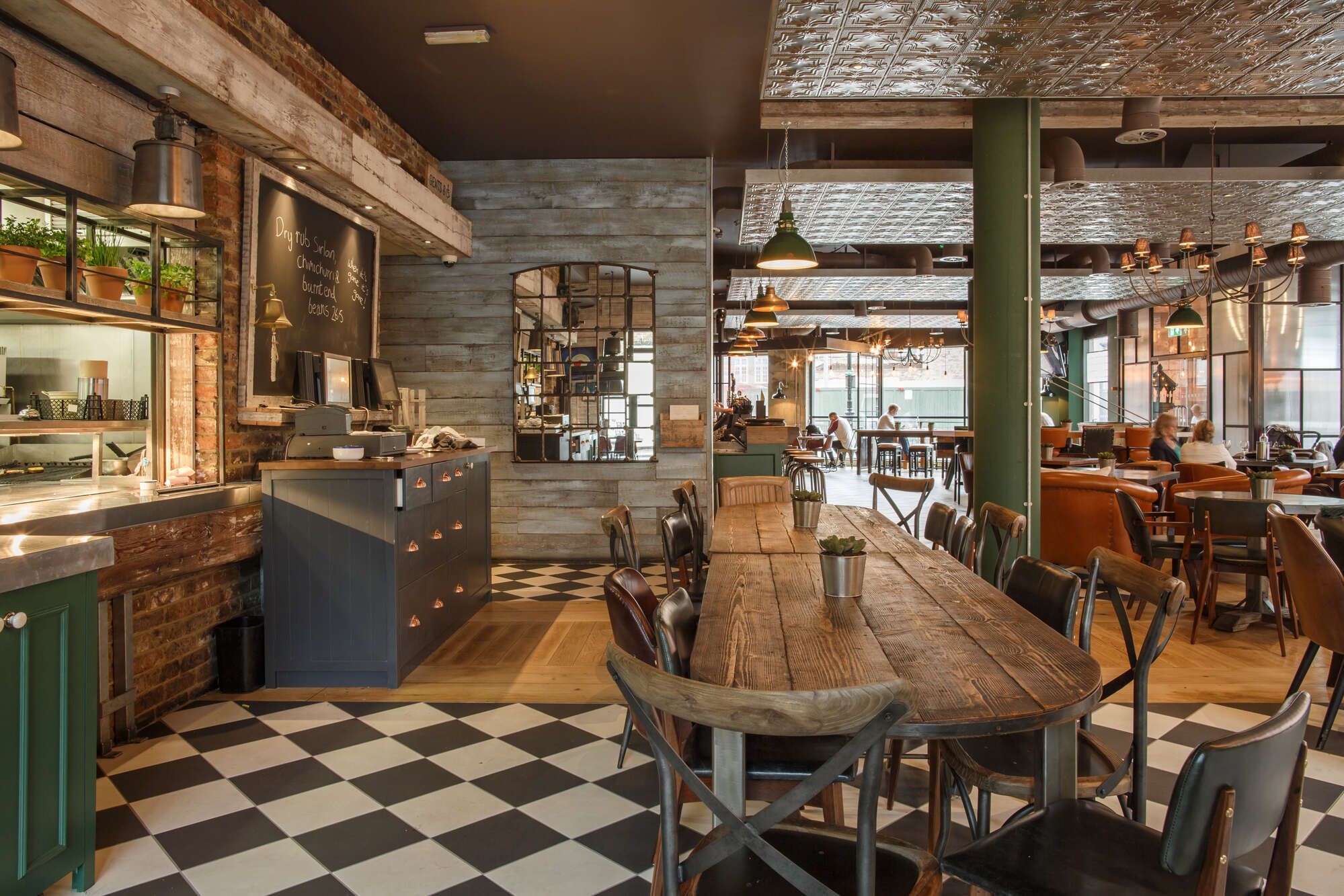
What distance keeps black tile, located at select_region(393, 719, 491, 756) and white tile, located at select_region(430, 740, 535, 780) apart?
0.04 m

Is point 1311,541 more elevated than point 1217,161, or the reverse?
point 1217,161

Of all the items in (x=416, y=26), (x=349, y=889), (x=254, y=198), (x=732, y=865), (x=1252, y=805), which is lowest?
(x=349, y=889)

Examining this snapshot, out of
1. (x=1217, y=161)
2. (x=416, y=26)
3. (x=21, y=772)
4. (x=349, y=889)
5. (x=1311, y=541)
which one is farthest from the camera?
(x=1217, y=161)

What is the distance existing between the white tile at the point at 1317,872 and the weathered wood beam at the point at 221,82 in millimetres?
4793

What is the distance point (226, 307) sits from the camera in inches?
170

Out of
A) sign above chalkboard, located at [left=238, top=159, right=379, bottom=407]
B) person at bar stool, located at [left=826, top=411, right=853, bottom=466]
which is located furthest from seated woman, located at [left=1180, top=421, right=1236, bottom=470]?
person at bar stool, located at [left=826, top=411, right=853, bottom=466]

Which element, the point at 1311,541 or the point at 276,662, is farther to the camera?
the point at 276,662

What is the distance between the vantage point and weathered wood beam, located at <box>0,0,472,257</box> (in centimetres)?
311

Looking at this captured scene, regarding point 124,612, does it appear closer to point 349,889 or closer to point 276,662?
point 276,662

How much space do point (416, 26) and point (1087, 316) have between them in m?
15.0

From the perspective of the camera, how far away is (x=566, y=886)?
8.04 ft

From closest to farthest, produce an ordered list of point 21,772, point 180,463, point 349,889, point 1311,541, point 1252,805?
point 1252,805 < point 21,772 < point 349,889 < point 1311,541 < point 180,463

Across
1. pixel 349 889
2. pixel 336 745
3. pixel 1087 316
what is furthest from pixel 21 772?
pixel 1087 316

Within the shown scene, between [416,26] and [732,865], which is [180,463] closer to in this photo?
[416,26]
